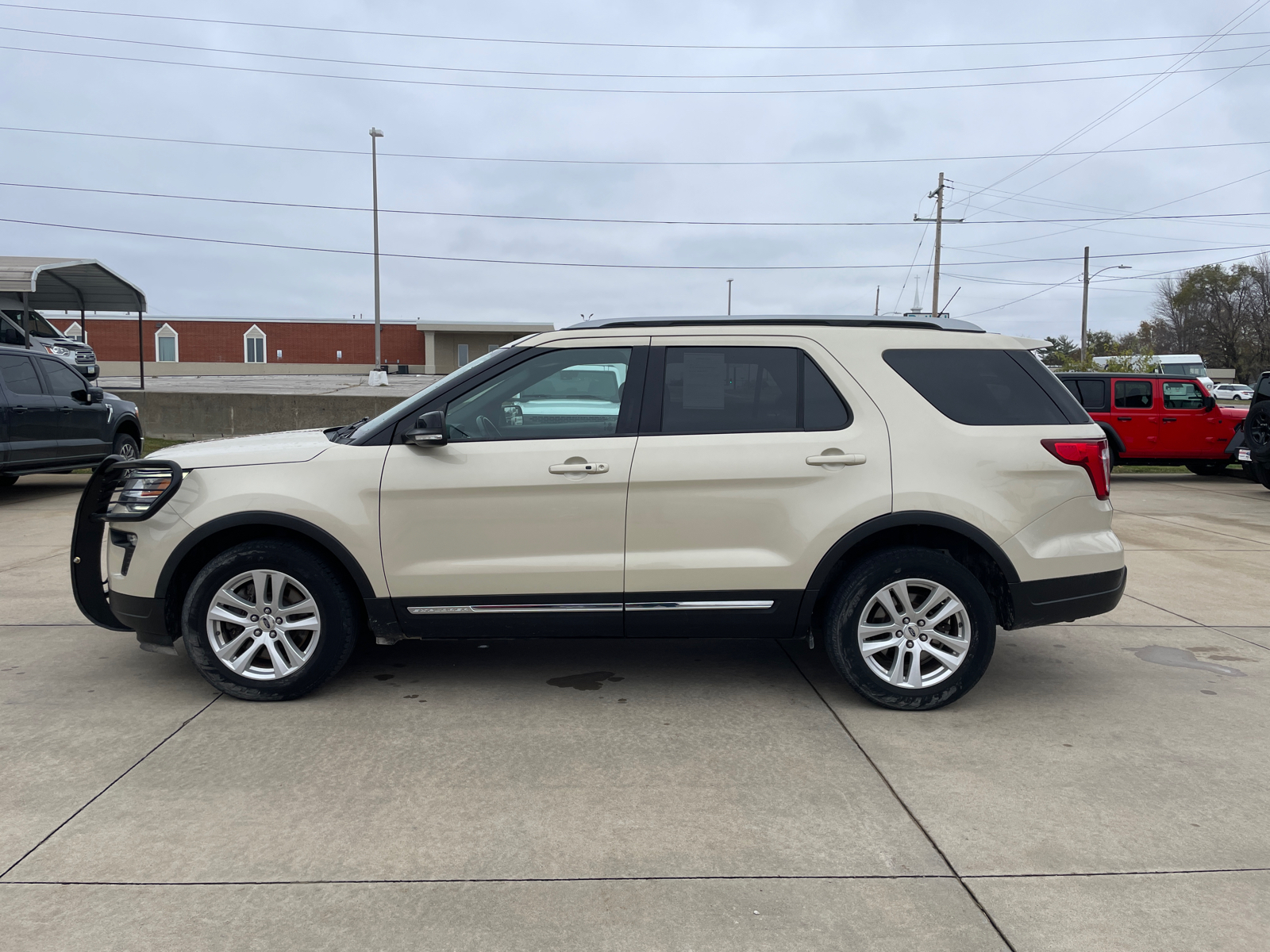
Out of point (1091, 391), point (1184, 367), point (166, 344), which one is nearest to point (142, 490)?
point (1091, 391)

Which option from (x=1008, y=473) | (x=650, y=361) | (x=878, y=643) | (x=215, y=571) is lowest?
(x=878, y=643)

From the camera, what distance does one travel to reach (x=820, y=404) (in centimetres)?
459

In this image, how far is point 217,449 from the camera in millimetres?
4738

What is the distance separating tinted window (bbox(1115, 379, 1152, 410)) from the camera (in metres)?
16.0

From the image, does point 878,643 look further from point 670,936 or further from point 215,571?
point 215,571

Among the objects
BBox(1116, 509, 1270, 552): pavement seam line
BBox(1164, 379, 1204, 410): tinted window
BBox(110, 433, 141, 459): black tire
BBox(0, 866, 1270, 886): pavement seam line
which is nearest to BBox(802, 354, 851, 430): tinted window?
BBox(0, 866, 1270, 886): pavement seam line

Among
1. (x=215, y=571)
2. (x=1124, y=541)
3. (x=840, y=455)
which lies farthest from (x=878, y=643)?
(x=1124, y=541)

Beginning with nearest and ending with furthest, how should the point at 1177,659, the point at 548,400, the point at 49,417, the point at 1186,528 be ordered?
the point at 548,400, the point at 1177,659, the point at 1186,528, the point at 49,417

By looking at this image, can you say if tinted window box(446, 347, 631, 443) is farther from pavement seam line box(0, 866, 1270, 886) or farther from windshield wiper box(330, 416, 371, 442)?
pavement seam line box(0, 866, 1270, 886)

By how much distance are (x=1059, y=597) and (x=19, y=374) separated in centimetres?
1168

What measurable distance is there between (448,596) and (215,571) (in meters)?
1.08

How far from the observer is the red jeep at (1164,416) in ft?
52.3

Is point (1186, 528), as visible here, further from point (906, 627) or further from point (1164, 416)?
point (906, 627)

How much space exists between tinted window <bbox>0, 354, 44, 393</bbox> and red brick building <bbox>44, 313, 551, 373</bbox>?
→ 44235mm
